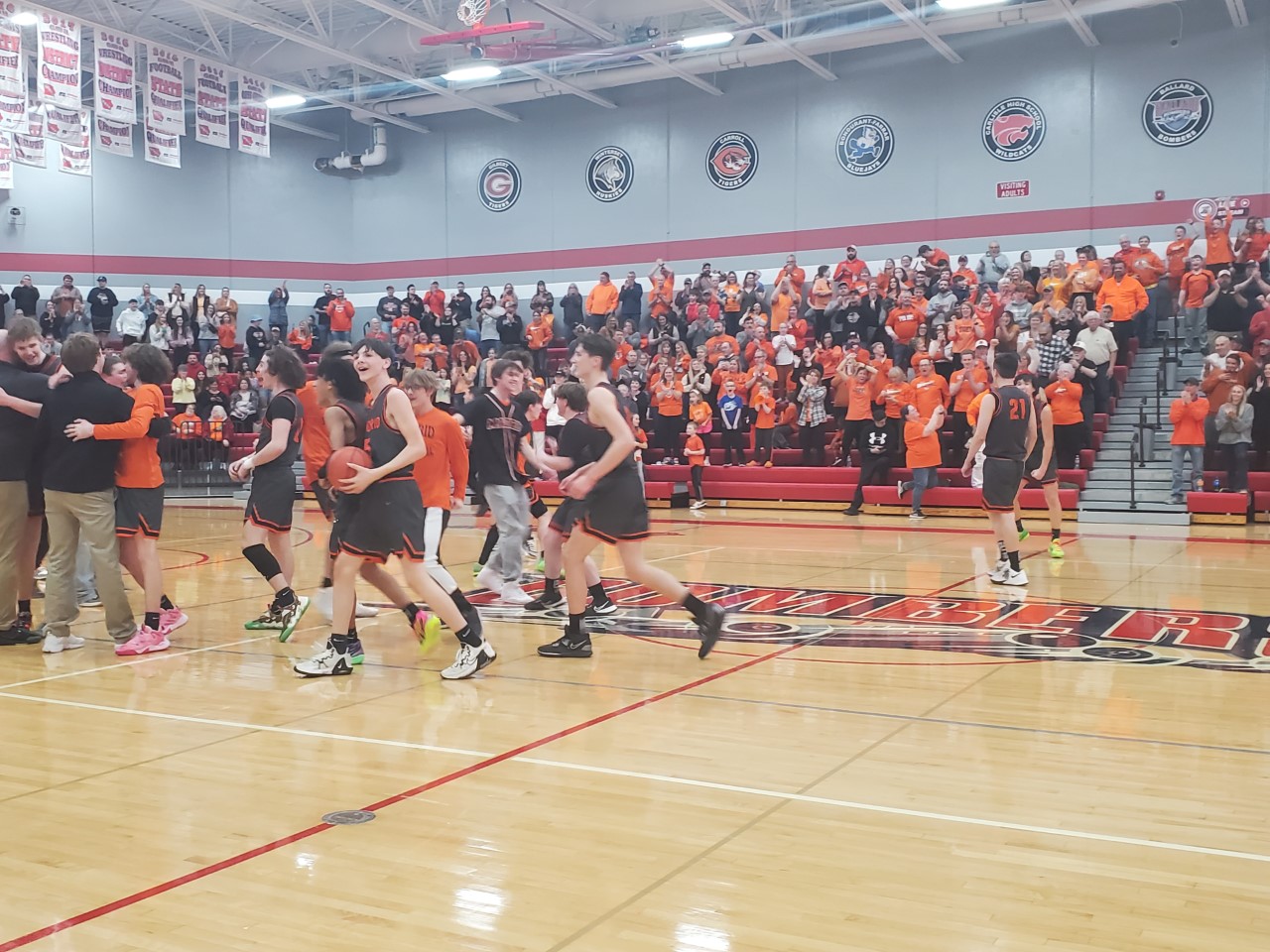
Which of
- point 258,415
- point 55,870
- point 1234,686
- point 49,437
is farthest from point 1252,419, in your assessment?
point 258,415

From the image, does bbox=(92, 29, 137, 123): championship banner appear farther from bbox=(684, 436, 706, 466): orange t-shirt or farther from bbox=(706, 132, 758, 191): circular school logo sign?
bbox=(706, 132, 758, 191): circular school logo sign

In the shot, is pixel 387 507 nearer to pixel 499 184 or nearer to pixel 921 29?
pixel 921 29

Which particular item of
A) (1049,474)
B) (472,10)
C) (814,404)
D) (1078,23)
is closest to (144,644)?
(1049,474)

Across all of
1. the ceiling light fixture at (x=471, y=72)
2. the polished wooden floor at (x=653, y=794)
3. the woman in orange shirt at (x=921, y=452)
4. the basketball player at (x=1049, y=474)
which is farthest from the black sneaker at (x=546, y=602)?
the ceiling light fixture at (x=471, y=72)

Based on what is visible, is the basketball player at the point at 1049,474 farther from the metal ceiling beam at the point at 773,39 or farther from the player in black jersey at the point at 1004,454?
the metal ceiling beam at the point at 773,39

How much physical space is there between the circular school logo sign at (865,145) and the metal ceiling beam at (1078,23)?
3968mm

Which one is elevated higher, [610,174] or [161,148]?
[610,174]

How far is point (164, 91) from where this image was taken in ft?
67.6

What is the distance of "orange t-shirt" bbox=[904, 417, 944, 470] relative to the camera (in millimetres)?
16312

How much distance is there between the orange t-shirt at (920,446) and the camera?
16.3 metres

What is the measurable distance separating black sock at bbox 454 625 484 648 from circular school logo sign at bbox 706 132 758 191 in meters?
20.6

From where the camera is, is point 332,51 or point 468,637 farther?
point 332,51

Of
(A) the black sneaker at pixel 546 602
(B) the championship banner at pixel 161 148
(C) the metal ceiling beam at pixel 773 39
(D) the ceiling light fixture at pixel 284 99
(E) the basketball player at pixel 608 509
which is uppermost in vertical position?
(C) the metal ceiling beam at pixel 773 39

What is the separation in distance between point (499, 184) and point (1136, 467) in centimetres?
1744
